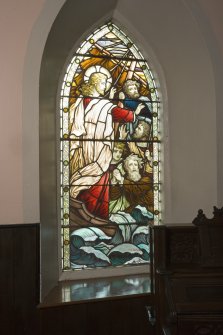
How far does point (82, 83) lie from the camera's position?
12.4 ft

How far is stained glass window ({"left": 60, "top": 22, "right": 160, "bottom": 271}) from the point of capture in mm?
3689

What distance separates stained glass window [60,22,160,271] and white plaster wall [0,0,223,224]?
202 millimetres

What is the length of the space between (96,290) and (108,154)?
4.35ft
